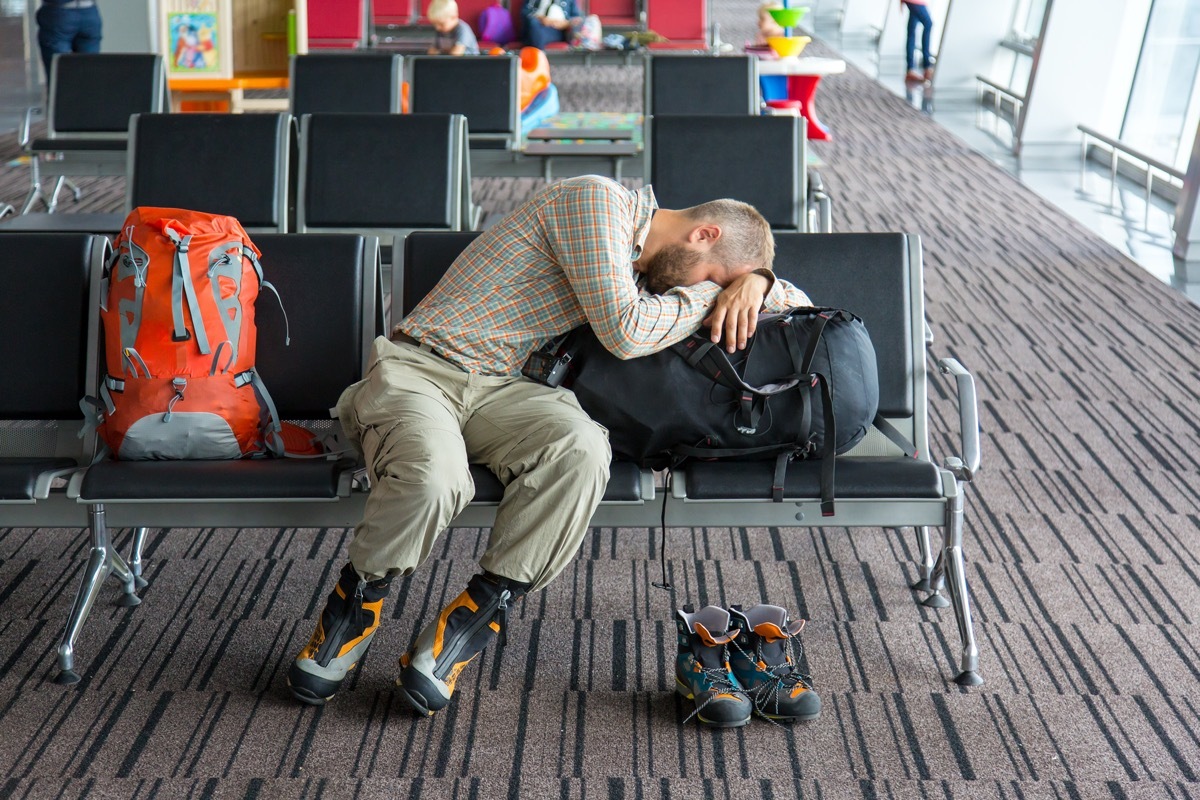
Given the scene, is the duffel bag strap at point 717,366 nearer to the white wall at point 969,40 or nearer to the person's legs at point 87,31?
the person's legs at point 87,31

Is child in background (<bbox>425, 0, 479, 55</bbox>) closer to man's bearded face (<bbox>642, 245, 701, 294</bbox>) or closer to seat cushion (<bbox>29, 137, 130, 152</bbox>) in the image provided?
seat cushion (<bbox>29, 137, 130, 152</bbox>)

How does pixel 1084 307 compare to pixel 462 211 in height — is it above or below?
below

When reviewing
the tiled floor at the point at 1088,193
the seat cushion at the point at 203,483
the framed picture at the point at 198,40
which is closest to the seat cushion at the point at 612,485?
the seat cushion at the point at 203,483

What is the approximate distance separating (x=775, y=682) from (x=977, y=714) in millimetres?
378

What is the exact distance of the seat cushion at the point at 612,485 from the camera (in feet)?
7.22

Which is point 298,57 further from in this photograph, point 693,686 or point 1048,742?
point 1048,742

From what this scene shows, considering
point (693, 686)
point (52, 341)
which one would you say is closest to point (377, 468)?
point (693, 686)

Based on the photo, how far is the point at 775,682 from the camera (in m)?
2.15

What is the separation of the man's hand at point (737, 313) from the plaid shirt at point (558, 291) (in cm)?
3

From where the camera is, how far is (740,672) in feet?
7.11

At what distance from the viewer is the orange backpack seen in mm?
2285

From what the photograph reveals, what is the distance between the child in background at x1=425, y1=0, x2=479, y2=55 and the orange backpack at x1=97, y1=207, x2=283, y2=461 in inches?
200

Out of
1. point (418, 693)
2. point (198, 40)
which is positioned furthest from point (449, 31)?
point (418, 693)

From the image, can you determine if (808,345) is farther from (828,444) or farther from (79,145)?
(79,145)
